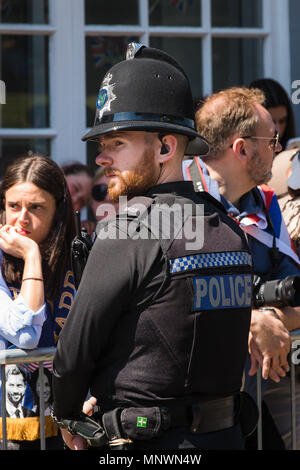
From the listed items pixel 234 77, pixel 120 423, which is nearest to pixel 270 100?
pixel 234 77

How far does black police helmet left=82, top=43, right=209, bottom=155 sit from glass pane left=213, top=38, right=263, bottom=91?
2.97 meters

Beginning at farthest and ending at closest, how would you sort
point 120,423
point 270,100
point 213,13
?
1. point 213,13
2. point 270,100
3. point 120,423

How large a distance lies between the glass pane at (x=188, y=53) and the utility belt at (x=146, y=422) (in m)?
3.23

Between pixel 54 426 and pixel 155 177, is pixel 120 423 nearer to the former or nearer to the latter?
pixel 155 177

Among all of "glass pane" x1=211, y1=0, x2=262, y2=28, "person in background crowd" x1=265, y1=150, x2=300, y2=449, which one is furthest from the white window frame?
"person in background crowd" x1=265, y1=150, x2=300, y2=449

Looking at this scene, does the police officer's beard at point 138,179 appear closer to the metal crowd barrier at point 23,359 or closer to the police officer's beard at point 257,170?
the metal crowd barrier at point 23,359

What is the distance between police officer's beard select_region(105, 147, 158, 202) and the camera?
2.09m

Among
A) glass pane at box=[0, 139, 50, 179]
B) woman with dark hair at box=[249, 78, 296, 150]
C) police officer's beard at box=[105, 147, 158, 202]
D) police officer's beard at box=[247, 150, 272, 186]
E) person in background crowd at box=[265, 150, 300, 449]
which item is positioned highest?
woman with dark hair at box=[249, 78, 296, 150]

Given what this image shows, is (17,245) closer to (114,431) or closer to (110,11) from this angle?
(114,431)

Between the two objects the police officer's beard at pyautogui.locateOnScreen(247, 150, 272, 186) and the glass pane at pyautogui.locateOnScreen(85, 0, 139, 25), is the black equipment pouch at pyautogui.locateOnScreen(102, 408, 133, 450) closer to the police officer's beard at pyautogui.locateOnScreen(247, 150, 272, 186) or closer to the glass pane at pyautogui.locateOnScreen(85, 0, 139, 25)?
the police officer's beard at pyautogui.locateOnScreen(247, 150, 272, 186)

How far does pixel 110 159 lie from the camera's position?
212cm

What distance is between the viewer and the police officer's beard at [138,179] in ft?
6.85

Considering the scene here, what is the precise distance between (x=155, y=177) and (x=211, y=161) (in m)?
1.07

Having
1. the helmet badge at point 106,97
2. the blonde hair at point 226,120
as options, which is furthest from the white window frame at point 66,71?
the helmet badge at point 106,97
